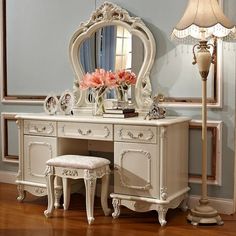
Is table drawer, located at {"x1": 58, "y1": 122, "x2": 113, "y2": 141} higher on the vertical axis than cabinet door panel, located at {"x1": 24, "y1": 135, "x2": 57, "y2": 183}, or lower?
higher

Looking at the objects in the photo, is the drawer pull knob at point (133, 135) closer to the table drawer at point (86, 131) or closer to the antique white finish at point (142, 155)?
the antique white finish at point (142, 155)

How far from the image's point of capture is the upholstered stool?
351cm

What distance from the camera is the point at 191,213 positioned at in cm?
360

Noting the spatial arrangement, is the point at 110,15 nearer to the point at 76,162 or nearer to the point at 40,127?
the point at 40,127

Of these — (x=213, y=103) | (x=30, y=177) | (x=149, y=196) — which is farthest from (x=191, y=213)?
(x=30, y=177)

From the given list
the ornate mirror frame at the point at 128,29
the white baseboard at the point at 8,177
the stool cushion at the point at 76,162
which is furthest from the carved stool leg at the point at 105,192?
the white baseboard at the point at 8,177

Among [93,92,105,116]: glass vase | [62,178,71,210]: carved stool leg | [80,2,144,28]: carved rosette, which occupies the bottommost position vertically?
[62,178,71,210]: carved stool leg

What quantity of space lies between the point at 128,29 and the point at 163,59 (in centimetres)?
42

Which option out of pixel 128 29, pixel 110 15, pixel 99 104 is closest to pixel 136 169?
pixel 99 104

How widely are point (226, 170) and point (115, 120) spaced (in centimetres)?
101

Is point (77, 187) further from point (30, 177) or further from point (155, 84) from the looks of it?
point (155, 84)

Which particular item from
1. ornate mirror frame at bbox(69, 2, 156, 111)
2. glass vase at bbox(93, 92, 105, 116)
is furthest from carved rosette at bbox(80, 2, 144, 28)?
glass vase at bbox(93, 92, 105, 116)

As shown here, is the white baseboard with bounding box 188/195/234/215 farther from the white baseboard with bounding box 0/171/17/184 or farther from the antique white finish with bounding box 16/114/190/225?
the white baseboard with bounding box 0/171/17/184

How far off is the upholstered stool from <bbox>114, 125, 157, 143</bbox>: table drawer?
244 millimetres
